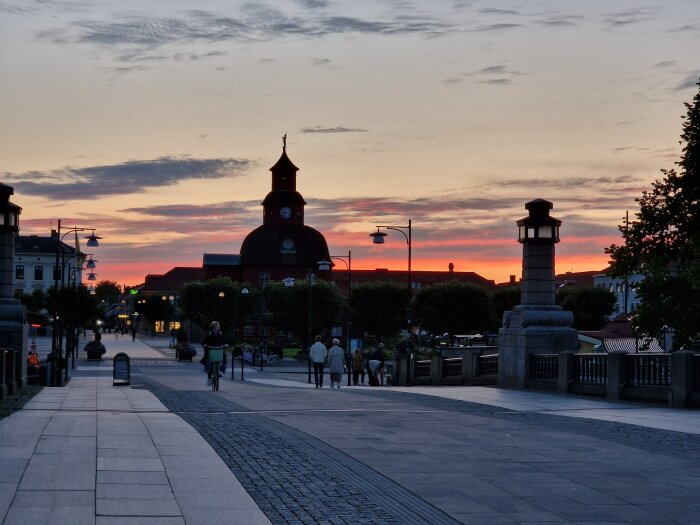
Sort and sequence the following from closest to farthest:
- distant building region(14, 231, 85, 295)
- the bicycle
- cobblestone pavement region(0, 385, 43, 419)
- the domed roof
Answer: cobblestone pavement region(0, 385, 43, 419), the bicycle, the domed roof, distant building region(14, 231, 85, 295)

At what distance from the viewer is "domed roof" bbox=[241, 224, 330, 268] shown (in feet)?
473

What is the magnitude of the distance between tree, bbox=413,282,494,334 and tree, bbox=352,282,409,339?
4779 millimetres

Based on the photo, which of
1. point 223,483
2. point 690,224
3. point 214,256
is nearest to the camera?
point 223,483

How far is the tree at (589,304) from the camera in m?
112

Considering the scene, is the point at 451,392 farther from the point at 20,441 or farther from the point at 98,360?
the point at 98,360

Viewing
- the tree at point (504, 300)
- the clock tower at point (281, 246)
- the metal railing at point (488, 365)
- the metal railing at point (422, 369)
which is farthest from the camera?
the clock tower at point (281, 246)

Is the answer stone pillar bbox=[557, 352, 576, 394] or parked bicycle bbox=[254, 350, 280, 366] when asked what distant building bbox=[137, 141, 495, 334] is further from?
stone pillar bbox=[557, 352, 576, 394]

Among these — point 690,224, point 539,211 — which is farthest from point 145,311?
point 539,211

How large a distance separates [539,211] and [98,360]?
50.3 m

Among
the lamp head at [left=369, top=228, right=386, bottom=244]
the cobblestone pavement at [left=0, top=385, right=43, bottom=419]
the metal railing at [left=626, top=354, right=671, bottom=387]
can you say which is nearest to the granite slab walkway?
the cobblestone pavement at [left=0, top=385, right=43, bottom=419]

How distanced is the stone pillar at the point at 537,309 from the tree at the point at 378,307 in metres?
Result: 84.7

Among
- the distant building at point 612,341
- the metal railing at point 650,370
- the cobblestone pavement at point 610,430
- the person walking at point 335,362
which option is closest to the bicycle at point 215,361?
the person walking at point 335,362

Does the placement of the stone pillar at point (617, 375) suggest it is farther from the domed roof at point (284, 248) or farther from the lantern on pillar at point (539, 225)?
the domed roof at point (284, 248)

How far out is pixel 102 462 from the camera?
10789 millimetres
